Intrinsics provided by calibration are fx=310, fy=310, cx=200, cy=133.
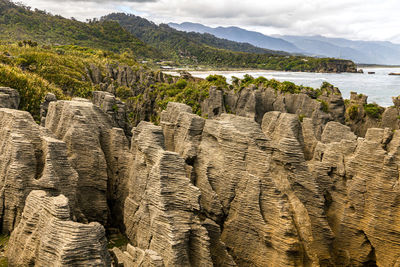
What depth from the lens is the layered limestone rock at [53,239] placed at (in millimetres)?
7352

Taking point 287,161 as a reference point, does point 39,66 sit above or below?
above

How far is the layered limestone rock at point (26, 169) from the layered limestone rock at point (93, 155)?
1.54 meters

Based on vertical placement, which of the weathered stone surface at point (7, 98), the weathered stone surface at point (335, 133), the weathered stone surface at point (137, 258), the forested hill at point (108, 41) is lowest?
the weathered stone surface at point (137, 258)

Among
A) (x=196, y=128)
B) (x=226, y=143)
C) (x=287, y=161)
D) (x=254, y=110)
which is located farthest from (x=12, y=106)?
(x=254, y=110)

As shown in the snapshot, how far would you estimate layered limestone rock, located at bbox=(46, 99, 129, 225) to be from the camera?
13.1 m

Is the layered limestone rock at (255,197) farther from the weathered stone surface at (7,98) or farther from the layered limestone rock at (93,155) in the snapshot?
the weathered stone surface at (7,98)

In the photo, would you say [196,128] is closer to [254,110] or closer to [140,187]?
[140,187]

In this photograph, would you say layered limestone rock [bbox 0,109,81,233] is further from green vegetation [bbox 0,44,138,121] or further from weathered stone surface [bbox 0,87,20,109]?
green vegetation [bbox 0,44,138,121]

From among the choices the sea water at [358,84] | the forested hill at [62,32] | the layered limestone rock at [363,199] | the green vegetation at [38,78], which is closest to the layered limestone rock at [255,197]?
the layered limestone rock at [363,199]

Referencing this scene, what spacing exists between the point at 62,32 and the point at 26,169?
140 m

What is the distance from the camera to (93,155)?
1323cm

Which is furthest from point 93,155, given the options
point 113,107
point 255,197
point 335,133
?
point 335,133

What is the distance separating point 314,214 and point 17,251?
35.2 ft

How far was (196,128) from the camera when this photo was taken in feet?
46.3
